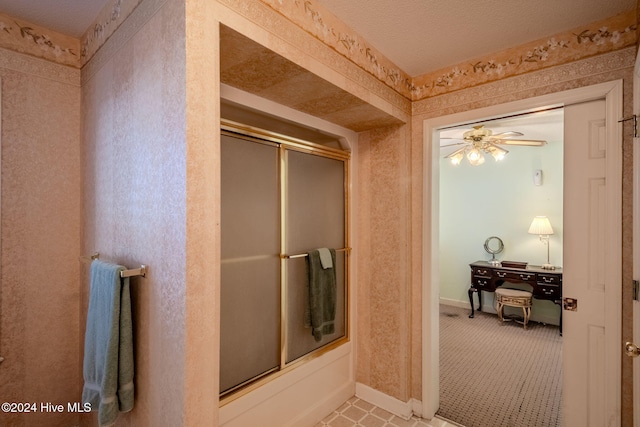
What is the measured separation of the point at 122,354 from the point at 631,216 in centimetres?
250

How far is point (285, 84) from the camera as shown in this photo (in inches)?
65.1

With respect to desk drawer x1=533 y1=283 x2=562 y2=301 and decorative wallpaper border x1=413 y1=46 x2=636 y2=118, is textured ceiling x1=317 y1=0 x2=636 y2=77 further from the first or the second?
desk drawer x1=533 y1=283 x2=562 y2=301

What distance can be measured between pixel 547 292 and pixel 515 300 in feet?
1.26

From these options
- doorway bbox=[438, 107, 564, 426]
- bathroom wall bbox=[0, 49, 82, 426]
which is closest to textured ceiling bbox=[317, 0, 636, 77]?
doorway bbox=[438, 107, 564, 426]

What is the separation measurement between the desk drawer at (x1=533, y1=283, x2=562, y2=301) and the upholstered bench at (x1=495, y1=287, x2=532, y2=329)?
0.43 ft

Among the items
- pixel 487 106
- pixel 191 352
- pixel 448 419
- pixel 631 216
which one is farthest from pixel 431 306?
pixel 191 352

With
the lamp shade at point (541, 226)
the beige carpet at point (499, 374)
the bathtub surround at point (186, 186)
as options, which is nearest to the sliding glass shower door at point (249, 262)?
the bathtub surround at point (186, 186)

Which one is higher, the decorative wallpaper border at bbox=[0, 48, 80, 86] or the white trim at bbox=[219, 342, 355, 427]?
the decorative wallpaper border at bbox=[0, 48, 80, 86]

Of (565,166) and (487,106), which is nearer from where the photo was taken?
(565,166)

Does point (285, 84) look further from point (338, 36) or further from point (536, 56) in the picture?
point (536, 56)

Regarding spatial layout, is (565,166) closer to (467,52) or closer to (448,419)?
(467,52)

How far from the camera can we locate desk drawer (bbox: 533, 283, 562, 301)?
152 inches

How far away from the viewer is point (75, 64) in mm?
1882

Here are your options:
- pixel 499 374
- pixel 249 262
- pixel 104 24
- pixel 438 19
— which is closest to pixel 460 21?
pixel 438 19
